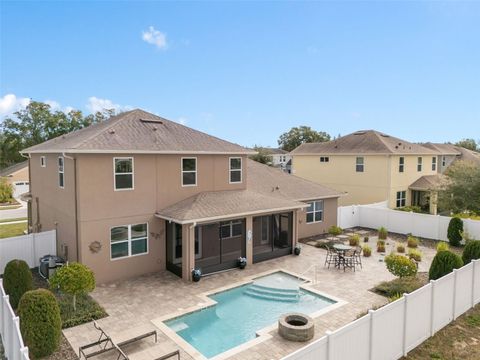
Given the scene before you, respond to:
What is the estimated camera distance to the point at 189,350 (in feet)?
30.2

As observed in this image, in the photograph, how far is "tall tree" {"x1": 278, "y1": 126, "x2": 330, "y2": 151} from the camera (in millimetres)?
80688

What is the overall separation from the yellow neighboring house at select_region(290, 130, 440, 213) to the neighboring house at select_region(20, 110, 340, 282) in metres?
13.4

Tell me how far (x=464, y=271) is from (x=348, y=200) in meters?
20.9

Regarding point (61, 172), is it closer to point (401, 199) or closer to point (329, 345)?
point (329, 345)

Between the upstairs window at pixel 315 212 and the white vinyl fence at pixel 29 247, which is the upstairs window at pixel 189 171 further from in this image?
the upstairs window at pixel 315 212

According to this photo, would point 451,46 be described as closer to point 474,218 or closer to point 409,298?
point 474,218

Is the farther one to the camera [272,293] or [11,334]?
[272,293]

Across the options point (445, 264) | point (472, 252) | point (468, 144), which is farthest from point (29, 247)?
point (468, 144)

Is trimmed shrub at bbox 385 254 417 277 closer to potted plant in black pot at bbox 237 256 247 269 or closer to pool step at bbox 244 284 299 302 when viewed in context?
pool step at bbox 244 284 299 302

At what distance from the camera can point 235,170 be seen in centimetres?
1830

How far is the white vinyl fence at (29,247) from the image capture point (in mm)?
14867

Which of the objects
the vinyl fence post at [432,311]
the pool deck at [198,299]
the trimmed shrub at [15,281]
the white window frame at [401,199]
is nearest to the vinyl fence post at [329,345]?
the pool deck at [198,299]

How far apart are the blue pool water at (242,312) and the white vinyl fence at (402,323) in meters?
3.41

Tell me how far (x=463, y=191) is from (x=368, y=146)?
9.21 m
